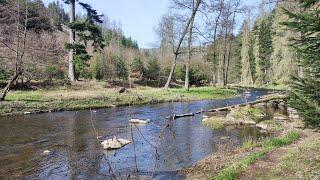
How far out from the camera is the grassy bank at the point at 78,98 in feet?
85.0

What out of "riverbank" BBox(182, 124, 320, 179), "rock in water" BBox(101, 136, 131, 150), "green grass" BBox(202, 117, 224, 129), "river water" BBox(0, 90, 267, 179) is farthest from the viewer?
"green grass" BBox(202, 117, 224, 129)

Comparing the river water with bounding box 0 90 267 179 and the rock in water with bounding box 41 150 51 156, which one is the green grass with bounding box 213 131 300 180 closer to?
the river water with bounding box 0 90 267 179

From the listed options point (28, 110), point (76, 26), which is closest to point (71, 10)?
point (76, 26)

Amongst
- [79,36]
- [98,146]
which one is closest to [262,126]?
[98,146]

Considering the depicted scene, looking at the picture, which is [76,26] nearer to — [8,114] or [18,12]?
[18,12]

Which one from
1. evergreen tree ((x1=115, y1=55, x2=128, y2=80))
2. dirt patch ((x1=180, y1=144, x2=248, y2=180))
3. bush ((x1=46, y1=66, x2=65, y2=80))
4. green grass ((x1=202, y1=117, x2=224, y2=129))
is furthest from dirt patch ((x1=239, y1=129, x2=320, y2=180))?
evergreen tree ((x1=115, y1=55, x2=128, y2=80))

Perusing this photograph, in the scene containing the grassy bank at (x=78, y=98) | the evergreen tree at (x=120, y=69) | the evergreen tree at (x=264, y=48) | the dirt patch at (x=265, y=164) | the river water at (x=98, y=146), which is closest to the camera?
the dirt patch at (x=265, y=164)

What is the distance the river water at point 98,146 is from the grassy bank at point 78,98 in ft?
7.26

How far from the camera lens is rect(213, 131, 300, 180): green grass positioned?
988 cm

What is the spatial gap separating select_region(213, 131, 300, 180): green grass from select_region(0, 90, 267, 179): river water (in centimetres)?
178

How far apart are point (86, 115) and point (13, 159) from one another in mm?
11104

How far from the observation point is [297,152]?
11.0 metres

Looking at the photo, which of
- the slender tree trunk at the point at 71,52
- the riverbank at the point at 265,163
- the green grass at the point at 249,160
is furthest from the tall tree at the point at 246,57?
the riverbank at the point at 265,163

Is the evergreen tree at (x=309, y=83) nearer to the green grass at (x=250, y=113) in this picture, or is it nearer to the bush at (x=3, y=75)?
the green grass at (x=250, y=113)
